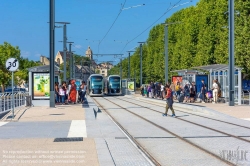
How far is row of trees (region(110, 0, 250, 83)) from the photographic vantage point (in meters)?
42.6

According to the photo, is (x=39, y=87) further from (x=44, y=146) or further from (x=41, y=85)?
(x=44, y=146)

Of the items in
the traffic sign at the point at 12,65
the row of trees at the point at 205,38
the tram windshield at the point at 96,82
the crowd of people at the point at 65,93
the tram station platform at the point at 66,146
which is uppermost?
the row of trees at the point at 205,38

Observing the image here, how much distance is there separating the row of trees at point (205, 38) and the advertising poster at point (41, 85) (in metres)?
14.4

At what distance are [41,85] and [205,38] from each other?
25242 millimetres

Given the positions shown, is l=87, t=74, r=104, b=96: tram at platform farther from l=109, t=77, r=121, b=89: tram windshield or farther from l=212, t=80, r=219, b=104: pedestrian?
l=212, t=80, r=219, b=104: pedestrian

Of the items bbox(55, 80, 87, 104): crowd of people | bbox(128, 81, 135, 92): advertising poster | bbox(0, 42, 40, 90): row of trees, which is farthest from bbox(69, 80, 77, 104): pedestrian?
bbox(0, 42, 40, 90): row of trees

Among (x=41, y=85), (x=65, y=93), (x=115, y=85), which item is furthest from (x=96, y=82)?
(x=41, y=85)

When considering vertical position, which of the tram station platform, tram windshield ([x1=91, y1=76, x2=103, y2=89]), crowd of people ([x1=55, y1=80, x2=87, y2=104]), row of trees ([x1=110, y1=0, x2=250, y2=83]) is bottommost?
the tram station platform

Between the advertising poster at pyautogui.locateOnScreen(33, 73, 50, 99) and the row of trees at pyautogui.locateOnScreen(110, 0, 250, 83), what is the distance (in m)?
14.4

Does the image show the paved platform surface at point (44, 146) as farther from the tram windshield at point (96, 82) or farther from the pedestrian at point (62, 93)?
the tram windshield at point (96, 82)

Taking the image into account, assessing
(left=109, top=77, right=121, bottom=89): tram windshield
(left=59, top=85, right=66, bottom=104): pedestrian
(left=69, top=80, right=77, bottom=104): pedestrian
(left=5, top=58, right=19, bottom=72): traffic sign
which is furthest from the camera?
Answer: (left=109, top=77, right=121, bottom=89): tram windshield

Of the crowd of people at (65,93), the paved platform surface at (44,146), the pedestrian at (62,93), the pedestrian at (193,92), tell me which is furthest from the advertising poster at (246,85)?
the paved platform surface at (44,146)

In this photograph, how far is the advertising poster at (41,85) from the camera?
30.8 metres

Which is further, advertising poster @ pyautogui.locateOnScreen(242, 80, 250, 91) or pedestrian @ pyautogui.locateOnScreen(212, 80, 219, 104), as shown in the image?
advertising poster @ pyautogui.locateOnScreen(242, 80, 250, 91)
